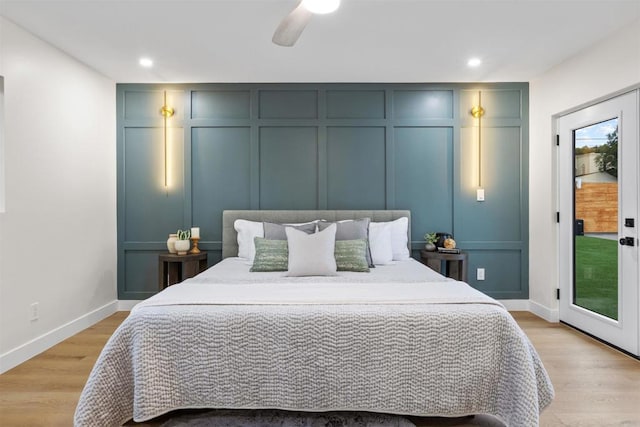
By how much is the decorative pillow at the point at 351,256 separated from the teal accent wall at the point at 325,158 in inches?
39.5

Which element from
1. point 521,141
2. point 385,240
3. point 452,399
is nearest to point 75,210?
point 385,240

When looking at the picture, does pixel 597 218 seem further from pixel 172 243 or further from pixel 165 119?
pixel 165 119

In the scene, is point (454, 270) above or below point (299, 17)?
below

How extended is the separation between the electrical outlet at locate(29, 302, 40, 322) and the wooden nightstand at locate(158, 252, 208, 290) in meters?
1.03

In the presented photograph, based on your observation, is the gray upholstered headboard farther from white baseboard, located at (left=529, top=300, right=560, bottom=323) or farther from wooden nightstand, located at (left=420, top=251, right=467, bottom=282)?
white baseboard, located at (left=529, top=300, right=560, bottom=323)

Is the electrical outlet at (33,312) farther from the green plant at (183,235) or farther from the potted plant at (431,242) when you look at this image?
the potted plant at (431,242)

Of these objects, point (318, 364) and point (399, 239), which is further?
point (399, 239)

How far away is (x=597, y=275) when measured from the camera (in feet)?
11.3

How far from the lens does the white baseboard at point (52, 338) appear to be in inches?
111

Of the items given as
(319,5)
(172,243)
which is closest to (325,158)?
(172,243)

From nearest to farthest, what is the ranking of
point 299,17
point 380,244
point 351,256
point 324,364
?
1. point 324,364
2. point 299,17
3. point 351,256
4. point 380,244

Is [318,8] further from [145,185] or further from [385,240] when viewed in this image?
[145,185]

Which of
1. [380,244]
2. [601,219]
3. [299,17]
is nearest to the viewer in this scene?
[299,17]

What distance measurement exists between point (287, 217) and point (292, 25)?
215 centimetres
